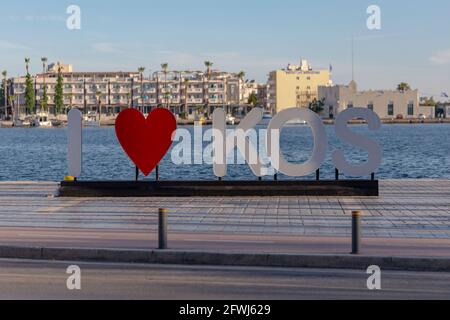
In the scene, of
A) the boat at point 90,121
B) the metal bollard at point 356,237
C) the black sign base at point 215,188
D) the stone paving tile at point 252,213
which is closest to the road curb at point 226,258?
the metal bollard at point 356,237

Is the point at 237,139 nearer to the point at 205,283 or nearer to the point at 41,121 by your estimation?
the point at 205,283

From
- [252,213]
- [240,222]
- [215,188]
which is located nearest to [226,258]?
[240,222]

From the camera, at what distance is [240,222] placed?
1894 cm

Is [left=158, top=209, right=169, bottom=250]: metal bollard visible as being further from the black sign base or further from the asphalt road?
the black sign base

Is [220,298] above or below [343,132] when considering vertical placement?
below

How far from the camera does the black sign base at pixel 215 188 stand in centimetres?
2494

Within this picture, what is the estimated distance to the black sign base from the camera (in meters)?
24.9

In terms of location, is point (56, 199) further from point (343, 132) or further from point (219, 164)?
point (343, 132)

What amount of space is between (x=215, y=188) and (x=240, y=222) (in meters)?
6.54

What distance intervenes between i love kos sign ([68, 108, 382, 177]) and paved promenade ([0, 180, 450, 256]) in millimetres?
1235

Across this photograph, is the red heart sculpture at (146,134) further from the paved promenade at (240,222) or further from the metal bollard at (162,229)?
the metal bollard at (162,229)

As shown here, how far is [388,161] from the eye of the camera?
68.8m
